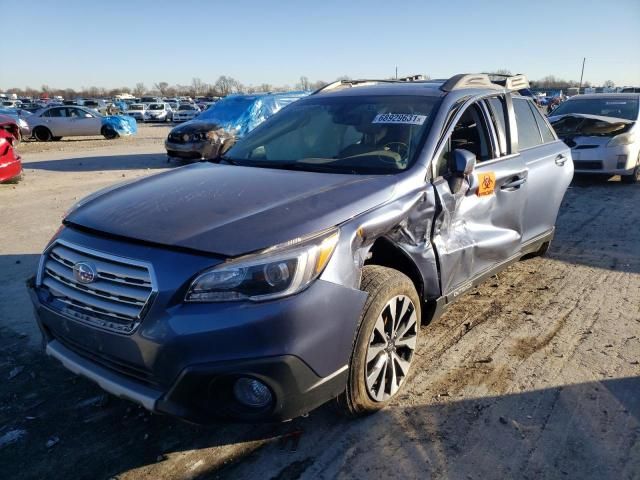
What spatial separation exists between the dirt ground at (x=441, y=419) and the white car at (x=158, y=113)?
38325mm

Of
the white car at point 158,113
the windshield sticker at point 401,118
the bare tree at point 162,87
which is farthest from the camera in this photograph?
the bare tree at point 162,87

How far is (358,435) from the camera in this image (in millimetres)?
2670

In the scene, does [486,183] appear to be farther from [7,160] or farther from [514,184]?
[7,160]

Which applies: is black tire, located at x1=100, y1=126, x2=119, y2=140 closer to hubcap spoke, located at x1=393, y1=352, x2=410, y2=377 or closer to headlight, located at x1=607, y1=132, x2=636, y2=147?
headlight, located at x1=607, y1=132, x2=636, y2=147

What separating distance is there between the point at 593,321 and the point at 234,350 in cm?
316

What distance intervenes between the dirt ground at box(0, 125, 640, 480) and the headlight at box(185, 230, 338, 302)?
0.91 meters

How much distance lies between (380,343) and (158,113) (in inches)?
1614

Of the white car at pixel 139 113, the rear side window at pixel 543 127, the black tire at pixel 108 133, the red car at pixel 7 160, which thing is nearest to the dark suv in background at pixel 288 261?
the rear side window at pixel 543 127

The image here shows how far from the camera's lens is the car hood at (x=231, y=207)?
2.29m

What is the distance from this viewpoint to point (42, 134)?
2189 cm

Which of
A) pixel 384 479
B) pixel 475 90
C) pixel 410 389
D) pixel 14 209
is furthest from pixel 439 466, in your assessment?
pixel 14 209

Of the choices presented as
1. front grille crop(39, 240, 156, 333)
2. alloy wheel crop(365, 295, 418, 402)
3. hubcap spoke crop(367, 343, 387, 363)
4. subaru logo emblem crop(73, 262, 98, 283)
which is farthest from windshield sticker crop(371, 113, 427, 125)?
subaru logo emblem crop(73, 262, 98, 283)

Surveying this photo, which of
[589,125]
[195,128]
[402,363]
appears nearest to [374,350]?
[402,363]

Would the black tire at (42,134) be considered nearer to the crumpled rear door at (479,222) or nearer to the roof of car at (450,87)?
the roof of car at (450,87)
